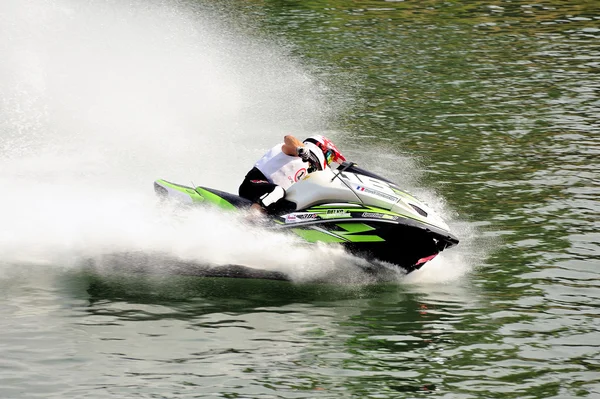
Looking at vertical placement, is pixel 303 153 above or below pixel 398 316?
above

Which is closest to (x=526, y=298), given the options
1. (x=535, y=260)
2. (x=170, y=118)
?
(x=535, y=260)

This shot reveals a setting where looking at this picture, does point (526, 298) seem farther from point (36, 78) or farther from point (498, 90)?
point (36, 78)

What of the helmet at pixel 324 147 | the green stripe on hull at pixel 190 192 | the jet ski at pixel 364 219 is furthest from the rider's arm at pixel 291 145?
the green stripe on hull at pixel 190 192

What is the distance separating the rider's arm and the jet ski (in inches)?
14.5

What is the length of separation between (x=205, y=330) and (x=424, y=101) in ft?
43.3

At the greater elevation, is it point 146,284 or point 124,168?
point 124,168

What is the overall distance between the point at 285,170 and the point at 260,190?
404 mm

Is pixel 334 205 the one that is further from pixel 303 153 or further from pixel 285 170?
pixel 285 170

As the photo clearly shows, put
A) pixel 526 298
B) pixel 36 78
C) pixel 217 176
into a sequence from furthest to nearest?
1. pixel 36 78
2. pixel 217 176
3. pixel 526 298

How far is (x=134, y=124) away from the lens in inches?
799

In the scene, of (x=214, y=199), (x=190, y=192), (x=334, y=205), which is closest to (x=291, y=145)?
(x=334, y=205)

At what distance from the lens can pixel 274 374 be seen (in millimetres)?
8664

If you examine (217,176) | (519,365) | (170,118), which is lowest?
(519,365)

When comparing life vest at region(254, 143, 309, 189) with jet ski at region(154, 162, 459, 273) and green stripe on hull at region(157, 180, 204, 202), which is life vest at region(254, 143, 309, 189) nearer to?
jet ski at region(154, 162, 459, 273)
